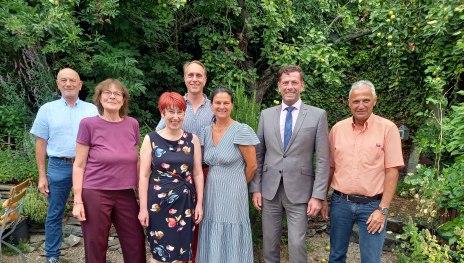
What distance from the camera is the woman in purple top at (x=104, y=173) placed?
9.32ft

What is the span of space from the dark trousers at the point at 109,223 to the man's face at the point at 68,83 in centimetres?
104

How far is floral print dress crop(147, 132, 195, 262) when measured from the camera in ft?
9.25

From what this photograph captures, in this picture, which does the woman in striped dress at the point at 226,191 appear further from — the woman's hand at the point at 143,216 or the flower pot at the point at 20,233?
the flower pot at the point at 20,233

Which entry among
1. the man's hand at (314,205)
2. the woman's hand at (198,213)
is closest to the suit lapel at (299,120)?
the man's hand at (314,205)

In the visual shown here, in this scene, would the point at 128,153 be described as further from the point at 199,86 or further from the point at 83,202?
the point at 199,86

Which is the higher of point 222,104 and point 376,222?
point 222,104

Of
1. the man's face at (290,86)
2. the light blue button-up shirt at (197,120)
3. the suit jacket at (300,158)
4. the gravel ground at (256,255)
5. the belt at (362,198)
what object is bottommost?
the gravel ground at (256,255)

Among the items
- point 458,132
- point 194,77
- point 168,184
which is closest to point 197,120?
point 194,77

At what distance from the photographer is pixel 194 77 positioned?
124 inches

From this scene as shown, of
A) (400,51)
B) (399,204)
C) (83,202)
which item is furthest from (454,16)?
(83,202)

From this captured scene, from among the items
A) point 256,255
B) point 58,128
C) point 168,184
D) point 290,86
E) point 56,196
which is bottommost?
point 256,255

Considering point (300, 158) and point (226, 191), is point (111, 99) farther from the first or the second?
point (300, 158)

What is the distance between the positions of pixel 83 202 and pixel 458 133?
3.11 meters

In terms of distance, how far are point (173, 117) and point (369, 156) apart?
1394 mm
